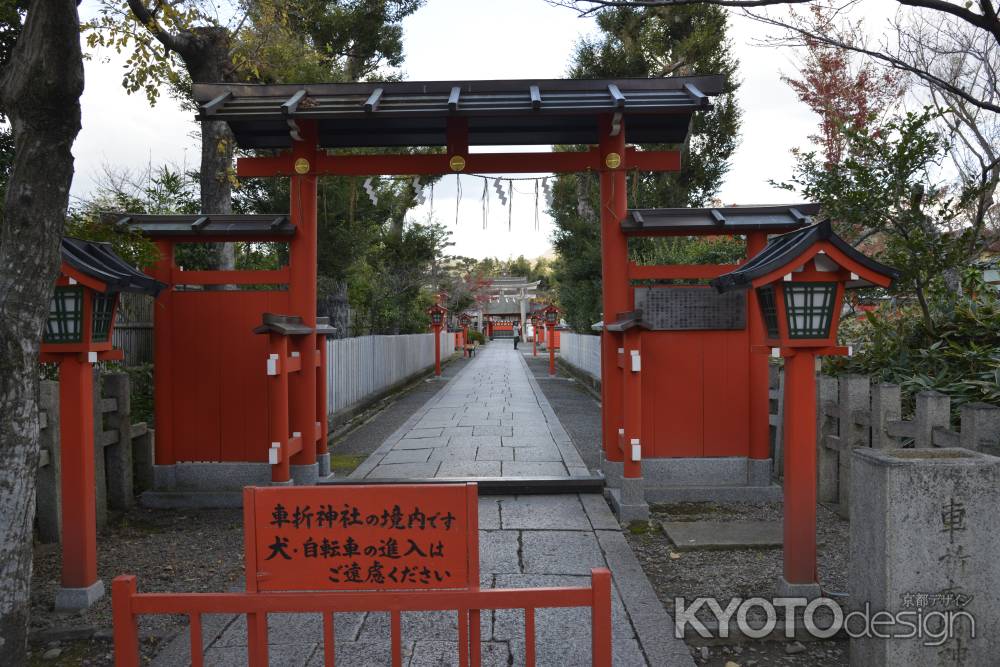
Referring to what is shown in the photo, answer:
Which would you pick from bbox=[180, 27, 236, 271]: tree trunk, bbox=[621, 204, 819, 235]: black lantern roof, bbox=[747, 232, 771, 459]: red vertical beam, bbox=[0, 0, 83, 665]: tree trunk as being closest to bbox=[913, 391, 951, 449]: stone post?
bbox=[747, 232, 771, 459]: red vertical beam

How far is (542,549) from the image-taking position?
5352 millimetres

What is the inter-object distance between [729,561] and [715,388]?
2096 mm

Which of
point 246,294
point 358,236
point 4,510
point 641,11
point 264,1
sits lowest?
point 4,510

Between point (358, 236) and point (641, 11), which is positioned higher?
point (641, 11)

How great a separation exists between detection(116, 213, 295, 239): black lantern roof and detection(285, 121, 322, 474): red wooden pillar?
0.57ft

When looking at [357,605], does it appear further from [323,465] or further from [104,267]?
[323,465]

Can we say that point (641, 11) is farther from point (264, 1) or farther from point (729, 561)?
point (729, 561)

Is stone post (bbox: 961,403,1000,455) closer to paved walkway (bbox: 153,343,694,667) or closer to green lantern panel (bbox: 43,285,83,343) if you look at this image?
paved walkway (bbox: 153,343,694,667)

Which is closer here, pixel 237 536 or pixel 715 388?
pixel 237 536

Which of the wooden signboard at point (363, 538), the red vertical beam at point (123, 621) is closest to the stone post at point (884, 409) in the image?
the wooden signboard at point (363, 538)

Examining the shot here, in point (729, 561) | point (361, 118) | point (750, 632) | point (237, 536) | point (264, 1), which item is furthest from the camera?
point (264, 1)

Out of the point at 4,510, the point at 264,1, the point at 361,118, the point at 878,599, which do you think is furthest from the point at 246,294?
the point at 878,599

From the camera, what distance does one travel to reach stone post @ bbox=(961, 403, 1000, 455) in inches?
171

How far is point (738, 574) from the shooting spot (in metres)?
4.82
